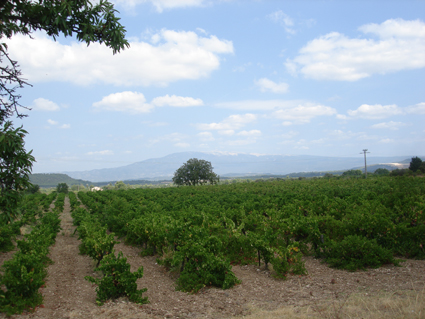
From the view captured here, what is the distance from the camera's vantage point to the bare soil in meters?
6.12

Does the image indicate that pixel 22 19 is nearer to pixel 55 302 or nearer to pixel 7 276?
pixel 7 276

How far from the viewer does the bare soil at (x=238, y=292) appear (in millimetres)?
6117

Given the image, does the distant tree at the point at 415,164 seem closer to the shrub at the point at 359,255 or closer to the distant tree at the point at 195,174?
the distant tree at the point at 195,174

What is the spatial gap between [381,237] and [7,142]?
35.6 ft

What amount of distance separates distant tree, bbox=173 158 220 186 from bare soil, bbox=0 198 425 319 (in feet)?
217

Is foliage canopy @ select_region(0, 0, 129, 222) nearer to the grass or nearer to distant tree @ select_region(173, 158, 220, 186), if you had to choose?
the grass

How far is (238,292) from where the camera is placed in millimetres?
7297

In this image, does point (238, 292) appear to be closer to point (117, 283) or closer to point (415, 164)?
point (117, 283)

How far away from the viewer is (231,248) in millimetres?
10164

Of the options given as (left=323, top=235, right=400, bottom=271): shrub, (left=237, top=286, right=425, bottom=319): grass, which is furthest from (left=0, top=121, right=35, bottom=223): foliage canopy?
(left=323, top=235, right=400, bottom=271): shrub

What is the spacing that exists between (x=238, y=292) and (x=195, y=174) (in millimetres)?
68711

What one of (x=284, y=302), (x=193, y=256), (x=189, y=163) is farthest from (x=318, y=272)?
(x=189, y=163)

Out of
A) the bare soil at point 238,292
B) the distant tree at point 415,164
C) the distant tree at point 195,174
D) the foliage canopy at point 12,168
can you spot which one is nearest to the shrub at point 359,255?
the bare soil at point 238,292

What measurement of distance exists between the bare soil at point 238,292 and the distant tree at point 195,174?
66.2 meters
